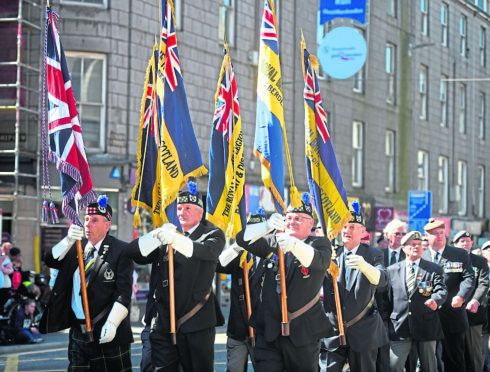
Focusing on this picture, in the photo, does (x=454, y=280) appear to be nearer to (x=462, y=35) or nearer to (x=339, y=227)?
(x=339, y=227)

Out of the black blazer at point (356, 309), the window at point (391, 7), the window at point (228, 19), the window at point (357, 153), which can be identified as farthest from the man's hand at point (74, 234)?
the window at point (391, 7)

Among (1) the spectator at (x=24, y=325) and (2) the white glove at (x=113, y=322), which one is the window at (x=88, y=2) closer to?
(1) the spectator at (x=24, y=325)

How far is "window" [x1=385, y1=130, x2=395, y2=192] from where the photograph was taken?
109 feet

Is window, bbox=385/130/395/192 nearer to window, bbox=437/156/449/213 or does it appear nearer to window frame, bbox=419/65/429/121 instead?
window frame, bbox=419/65/429/121

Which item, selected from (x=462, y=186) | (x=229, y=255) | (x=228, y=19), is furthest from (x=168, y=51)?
(x=462, y=186)

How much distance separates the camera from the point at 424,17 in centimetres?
3606

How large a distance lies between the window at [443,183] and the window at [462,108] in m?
2.49

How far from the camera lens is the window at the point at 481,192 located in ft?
134

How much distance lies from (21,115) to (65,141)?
1141cm

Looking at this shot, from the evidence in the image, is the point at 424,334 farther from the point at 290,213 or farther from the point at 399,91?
the point at 399,91

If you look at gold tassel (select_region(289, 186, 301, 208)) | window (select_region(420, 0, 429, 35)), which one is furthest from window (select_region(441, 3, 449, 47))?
gold tassel (select_region(289, 186, 301, 208))

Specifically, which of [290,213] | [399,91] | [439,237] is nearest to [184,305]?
[290,213]

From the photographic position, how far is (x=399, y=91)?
3388 centimetres

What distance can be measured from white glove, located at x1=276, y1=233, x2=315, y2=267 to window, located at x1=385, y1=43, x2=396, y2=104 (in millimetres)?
26141
